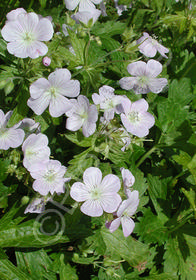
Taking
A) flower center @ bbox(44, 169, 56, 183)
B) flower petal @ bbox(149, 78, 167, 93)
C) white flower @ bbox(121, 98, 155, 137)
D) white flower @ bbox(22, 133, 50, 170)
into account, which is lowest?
flower center @ bbox(44, 169, 56, 183)

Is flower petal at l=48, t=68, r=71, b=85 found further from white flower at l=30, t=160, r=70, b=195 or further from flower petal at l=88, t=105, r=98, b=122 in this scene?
white flower at l=30, t=160, r=70, b=195

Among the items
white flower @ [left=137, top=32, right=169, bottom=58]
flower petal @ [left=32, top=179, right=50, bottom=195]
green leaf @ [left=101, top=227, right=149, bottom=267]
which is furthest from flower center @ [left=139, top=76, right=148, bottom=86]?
green leaf @ [left=101, top=227, right=149, bottom=267]

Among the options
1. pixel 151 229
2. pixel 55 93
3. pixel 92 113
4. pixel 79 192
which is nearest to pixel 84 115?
pixel 92 113

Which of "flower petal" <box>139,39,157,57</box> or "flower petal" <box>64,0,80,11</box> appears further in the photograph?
"flower petal" <box>139,39,157,57</box>

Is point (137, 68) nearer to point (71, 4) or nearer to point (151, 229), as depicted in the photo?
point (71, 4)

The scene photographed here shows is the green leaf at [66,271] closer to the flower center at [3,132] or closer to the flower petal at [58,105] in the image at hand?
the flower center at [3,132]

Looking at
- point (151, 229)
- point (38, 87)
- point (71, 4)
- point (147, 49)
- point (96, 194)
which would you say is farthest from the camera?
point (151, 229)

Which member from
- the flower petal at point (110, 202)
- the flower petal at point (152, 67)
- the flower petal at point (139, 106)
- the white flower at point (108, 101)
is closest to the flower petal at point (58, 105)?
the white flower at point (108, 101)
